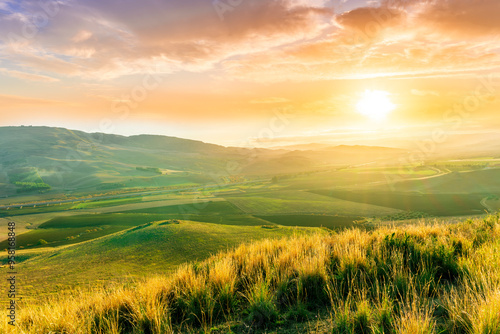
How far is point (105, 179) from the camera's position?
192 meters

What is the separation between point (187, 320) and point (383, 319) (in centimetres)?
407

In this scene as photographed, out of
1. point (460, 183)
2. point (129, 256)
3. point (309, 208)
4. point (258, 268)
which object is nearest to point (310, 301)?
point (258, 268)

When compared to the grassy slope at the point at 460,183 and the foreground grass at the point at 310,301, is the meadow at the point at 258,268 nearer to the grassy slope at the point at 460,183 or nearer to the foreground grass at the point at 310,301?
the foreground grass at the point at 310,301

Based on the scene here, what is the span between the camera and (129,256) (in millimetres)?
36219

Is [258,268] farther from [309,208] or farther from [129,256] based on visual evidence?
[309,208]

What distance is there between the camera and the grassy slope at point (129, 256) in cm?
2764

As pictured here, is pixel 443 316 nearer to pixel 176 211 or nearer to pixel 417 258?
pixel 417 258

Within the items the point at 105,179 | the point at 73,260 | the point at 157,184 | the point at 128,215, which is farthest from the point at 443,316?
the point at 105,179

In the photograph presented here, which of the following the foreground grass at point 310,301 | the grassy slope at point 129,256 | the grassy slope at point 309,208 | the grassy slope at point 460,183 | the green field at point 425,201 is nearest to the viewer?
the foreground grass at point 310,301

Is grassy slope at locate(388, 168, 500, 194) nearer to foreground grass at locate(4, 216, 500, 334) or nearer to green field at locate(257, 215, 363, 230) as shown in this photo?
green field at locate(257, 215, 363, 230)

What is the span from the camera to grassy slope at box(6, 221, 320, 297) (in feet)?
90.7

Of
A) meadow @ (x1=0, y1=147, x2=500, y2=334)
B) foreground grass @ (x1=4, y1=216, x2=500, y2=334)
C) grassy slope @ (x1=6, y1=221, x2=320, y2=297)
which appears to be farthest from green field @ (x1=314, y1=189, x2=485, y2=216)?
foreground grass @ (x1=4, y1=216, x2=500, y2=334)

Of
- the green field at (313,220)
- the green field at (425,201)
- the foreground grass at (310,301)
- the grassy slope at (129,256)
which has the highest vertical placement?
the foreground grass at (310,301)

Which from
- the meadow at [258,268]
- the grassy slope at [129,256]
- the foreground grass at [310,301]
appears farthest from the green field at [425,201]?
the foreground grass at [310,301]
